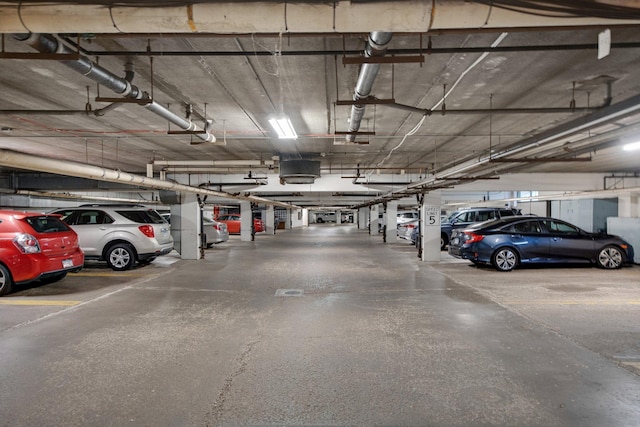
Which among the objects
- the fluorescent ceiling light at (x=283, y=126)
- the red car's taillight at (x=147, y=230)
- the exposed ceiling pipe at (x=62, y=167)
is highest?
the fluorescent ceiling light at (x=283, y=126)

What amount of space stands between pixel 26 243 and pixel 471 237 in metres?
9.77

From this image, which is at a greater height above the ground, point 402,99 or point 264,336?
point 402,99

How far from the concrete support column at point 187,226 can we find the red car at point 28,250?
5.22m

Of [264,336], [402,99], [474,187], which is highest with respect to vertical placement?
[402,99]

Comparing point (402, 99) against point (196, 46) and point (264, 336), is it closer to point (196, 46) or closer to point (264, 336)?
point (196, 46)

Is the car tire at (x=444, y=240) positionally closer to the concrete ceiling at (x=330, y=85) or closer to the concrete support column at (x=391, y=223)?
the concrete support column at (x=391, y=223)

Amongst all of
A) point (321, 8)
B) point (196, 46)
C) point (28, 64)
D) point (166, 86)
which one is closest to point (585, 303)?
point (321, 8)

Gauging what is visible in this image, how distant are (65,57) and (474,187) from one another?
1375cm

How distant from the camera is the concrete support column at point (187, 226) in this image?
12.1 m

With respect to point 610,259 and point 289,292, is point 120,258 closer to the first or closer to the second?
point 289,292

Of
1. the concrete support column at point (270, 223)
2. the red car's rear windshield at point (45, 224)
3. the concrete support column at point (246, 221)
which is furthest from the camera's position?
the concrete support column at point (270, 223)

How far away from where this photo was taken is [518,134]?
792 cm

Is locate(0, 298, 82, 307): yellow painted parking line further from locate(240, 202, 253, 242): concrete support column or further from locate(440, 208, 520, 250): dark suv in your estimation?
locate(240, 202, 253, 242): concrete support column

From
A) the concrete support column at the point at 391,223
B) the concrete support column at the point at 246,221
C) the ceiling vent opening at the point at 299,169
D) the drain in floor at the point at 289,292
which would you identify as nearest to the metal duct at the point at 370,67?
the drain in floor at the point at 289,292
